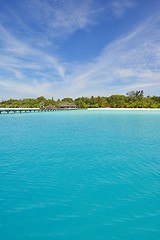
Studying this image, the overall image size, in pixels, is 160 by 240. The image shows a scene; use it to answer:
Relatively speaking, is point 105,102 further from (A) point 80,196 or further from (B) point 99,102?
(A) point 80,196

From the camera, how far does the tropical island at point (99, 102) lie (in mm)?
86188

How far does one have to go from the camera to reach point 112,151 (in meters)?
11.4

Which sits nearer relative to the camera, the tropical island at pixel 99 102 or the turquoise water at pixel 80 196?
the turquoise water at pixel 80 196

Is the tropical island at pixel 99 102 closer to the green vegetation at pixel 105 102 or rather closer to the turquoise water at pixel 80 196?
the green vegetation at pixel 105 102

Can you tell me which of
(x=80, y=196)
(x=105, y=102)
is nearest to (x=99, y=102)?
(x=105, y=102)

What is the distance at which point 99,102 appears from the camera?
96.4m

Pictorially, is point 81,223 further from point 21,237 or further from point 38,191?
point 38,191

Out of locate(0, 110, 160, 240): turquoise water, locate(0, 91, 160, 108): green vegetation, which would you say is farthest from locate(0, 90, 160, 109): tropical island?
locate(0, 110, 160, 240): turquoise water

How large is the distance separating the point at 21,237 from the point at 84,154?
665 centimetres

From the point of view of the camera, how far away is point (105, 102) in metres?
95.2

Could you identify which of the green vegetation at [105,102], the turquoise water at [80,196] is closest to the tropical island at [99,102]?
the green vegetation at [105,102]

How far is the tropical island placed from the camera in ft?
283

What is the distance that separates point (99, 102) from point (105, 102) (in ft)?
9.64

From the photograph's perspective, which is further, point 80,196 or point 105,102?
point 105,102
